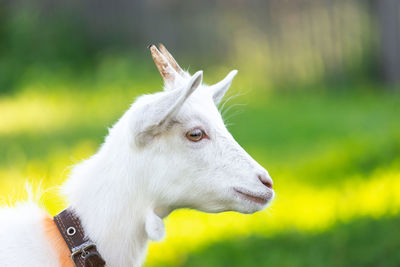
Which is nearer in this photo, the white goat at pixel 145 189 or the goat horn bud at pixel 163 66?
the white goat at pixel 145 189

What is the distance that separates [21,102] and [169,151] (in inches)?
290

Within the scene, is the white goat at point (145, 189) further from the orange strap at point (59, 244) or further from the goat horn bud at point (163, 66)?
the goat horn bud at point (163, 66)

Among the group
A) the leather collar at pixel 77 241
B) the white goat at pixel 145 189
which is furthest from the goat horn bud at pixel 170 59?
the leather collar at pixel 77 241

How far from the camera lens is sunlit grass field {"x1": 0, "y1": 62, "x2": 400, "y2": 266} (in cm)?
519

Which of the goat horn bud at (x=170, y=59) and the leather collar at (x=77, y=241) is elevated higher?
the goat horn bud at (x=170, y=59)

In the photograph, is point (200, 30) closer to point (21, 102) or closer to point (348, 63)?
point (348, 63)

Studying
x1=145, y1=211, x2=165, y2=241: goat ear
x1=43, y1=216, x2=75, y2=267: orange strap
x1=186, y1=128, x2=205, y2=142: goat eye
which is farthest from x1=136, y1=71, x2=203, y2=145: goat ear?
x1=43, y1=216, x2=75, y2=267: orange strap

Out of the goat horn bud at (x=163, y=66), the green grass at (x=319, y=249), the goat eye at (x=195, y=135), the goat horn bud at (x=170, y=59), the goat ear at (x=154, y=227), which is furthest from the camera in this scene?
the green grass at (x=319, y=249)

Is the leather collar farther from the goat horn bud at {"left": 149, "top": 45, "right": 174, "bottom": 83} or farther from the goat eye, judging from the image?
the goat horn bud at {"left": 149, "top": 45, "right": 174, "bottom": 83}

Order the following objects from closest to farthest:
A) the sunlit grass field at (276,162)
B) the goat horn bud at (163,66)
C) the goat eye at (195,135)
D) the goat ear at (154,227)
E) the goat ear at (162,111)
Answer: the goat ear at (162,111) < the goat ear at (154,227) < the goat eye at (195,135) < the goat horn bud at (163,66) < the sunlit grass field at (276,162)

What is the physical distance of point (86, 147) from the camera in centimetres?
712

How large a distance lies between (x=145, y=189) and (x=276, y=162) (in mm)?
4702

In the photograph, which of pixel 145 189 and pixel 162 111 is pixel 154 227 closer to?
pixel 145 189

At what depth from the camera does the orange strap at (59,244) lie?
297 cm
